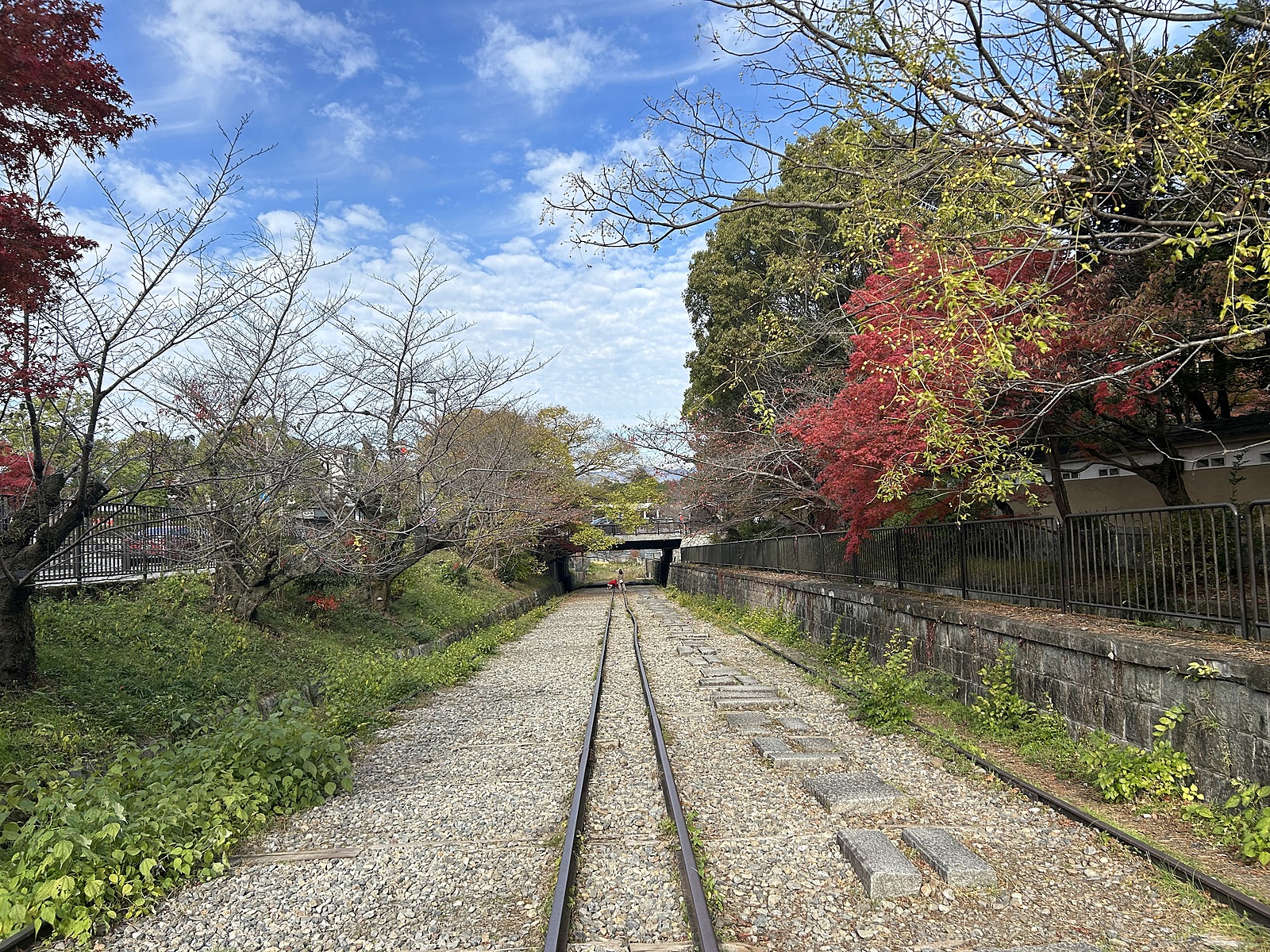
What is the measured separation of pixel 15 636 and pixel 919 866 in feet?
25.7

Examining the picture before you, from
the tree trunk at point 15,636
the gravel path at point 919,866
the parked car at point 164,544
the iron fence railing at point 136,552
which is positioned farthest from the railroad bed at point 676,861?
the parked car at point 164,544

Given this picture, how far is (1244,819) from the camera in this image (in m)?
4.71

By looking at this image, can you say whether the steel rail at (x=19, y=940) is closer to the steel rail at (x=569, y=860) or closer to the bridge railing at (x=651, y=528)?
the steel rail at (x=569, y=860)

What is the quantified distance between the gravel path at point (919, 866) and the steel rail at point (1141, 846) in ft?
0.23

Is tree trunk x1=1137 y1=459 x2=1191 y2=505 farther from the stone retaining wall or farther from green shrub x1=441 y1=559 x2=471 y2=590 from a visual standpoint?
green shrub x1=441 y1=559 x2=471 y2=590

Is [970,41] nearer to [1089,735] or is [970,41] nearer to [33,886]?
[1089,735]

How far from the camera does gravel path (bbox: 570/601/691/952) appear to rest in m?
3.93

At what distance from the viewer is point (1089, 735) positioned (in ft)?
20.5

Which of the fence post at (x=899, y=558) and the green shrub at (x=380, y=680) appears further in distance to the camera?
the fence post at (x=899, y=558)

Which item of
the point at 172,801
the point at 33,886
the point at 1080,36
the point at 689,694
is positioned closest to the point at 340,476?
the point at 689,694

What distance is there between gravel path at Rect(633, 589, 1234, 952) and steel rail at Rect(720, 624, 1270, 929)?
7 cm

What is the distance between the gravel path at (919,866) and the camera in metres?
3.81

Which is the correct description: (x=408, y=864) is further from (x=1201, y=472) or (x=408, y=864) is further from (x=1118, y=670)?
(x=1201, y=472)

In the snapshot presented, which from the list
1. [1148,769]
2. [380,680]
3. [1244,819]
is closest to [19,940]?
[1244,819]
